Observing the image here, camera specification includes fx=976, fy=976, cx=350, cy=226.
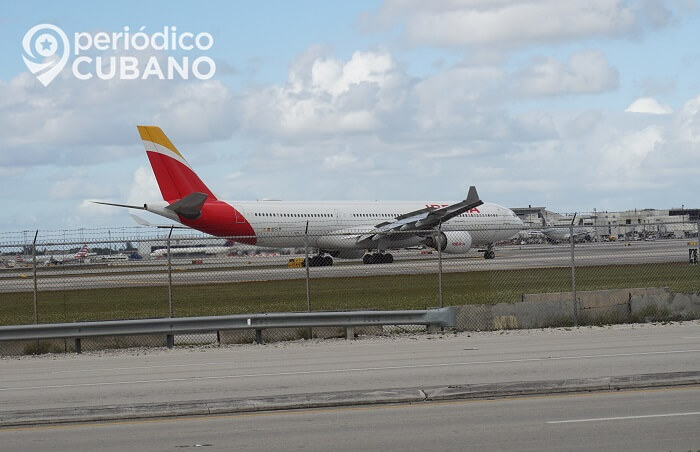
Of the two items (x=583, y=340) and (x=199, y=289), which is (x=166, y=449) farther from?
(x=199, y=289)

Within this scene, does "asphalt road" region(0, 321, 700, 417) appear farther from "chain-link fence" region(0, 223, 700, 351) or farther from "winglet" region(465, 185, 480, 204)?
"winglet" region(465, 185, 480, 204)

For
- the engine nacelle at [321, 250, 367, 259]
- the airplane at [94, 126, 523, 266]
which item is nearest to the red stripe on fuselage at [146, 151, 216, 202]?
the airplane at [94, 126, 523, 266]

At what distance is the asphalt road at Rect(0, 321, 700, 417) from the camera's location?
12016 mm

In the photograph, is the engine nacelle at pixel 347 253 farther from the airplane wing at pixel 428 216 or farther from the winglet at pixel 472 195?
the winglet at pixel 472 195

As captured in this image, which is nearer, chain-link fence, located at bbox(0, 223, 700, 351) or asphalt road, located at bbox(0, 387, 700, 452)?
asphalt road, located at bbox(0, 387, 700, 452)

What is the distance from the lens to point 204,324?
17.7 meters

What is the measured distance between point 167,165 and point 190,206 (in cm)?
239

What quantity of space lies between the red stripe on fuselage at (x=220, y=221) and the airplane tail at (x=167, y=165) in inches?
47.5

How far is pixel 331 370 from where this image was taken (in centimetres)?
1368

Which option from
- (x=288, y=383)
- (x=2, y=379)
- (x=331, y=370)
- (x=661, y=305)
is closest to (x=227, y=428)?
(x=288, y=383)

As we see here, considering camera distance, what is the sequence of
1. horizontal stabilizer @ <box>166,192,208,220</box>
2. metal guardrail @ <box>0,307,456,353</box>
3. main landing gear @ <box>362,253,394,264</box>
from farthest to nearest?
horizontal stabilizer @ <box>166,192,208,220</box> → main landing gear @ <box>362,253,394,264</box> → metal guardrail @ <box>0,307,456,353</box>

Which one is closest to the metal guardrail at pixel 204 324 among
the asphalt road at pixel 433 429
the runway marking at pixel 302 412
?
the runway marking at pixel 302 412

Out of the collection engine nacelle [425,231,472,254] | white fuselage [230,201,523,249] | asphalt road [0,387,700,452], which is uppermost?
white fuselage [230,201,523,249]

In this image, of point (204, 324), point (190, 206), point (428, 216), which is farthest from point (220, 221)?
point (204, 324)
